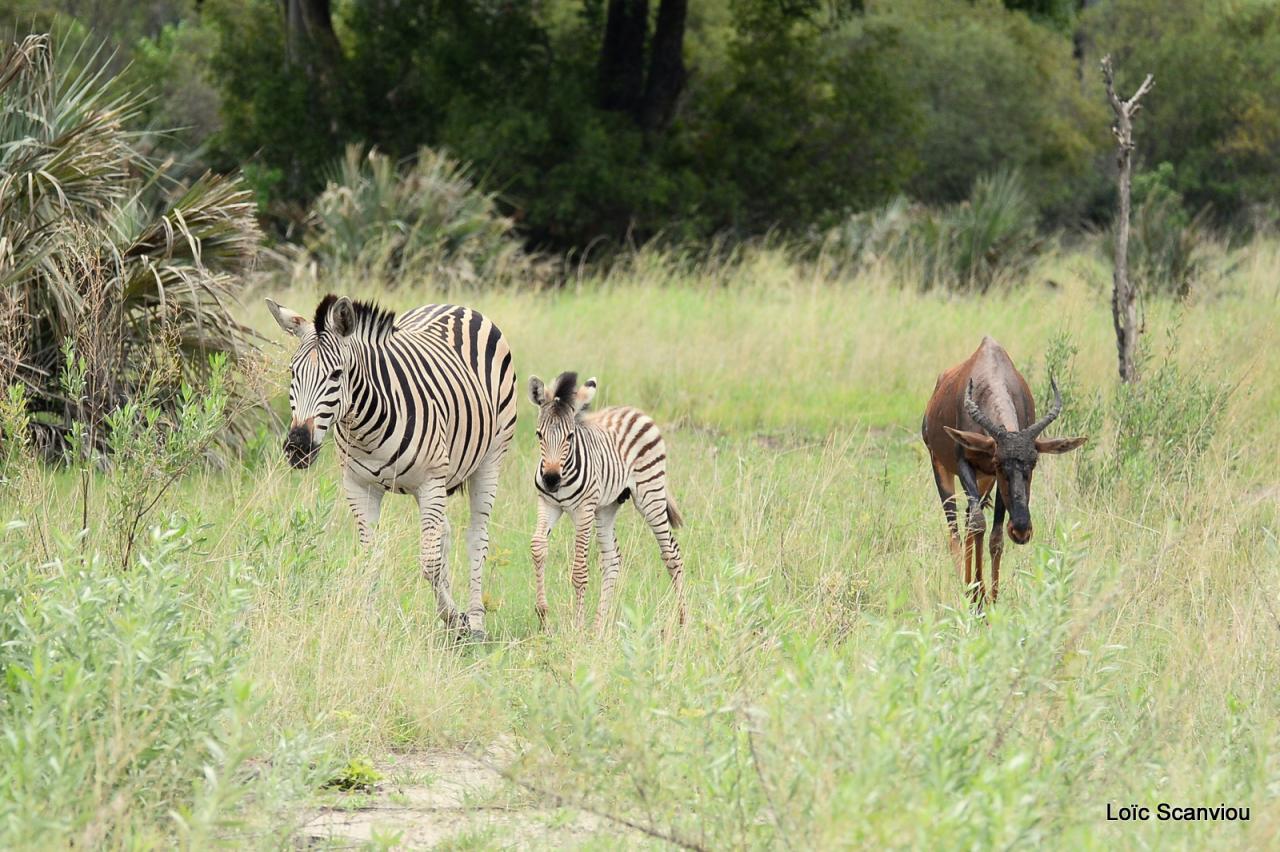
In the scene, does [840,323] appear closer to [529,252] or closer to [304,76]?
[529,252]

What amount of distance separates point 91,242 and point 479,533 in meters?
3.40

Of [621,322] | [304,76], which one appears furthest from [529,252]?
[621,322]

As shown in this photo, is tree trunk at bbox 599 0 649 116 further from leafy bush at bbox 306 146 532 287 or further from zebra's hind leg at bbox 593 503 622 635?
zebra's hind leg at bbox 593 503 622 635

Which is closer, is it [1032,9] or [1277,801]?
[1277,801]

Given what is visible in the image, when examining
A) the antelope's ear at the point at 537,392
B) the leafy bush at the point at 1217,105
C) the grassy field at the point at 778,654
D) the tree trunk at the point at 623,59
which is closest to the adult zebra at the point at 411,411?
the grassy field at the point at 778,654

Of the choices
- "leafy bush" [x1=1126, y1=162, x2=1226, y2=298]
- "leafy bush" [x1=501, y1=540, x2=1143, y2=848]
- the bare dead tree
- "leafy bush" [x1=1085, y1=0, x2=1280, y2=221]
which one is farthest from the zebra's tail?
"leafy bush" [x1=1085, y1=0, x2=1280, y2=221]

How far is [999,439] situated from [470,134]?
14807 mm

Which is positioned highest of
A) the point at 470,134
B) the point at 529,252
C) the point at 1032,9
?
the point at 1032,9

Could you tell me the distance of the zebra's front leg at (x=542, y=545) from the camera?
7574 millimetres

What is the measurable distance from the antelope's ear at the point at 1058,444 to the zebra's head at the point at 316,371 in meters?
3.23

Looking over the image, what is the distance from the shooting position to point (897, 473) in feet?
33.7

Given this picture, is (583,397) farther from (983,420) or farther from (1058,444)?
(1058,444)

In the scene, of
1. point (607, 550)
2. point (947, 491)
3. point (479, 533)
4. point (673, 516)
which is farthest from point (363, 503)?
point (947, 491)

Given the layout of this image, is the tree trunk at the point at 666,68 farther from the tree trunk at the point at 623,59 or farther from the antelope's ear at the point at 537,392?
the antelope's ear at the point at 537,392
